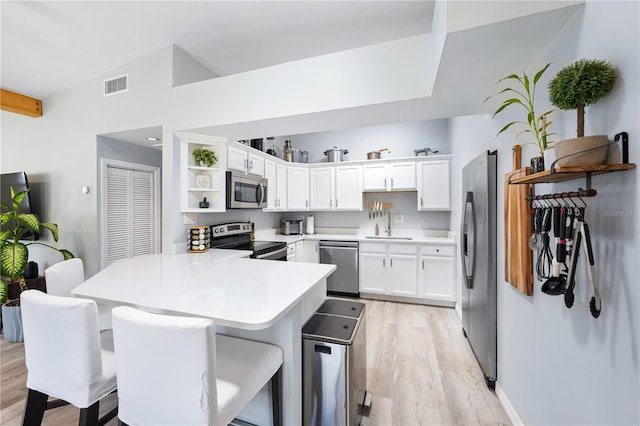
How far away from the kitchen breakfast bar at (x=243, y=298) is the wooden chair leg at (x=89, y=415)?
432 millimetres

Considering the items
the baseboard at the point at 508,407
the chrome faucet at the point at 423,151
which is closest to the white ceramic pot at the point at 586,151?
the baseboard at the point at 508,407

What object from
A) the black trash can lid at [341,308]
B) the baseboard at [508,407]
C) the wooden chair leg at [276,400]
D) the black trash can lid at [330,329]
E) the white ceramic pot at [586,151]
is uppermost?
the white ceramic pot at [586,151]

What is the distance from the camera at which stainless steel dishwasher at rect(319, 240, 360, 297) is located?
13.5 feet

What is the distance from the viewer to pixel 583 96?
3.01 feet

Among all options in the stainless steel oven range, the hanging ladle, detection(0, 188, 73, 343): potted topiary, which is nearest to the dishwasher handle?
the stainless steel oven range

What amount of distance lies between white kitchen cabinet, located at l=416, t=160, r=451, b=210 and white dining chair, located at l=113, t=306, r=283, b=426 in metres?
3.73

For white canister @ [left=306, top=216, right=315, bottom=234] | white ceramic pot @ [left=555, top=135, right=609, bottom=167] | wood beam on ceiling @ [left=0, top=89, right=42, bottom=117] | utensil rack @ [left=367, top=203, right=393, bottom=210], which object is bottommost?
white canister @ [left=306, top=216, right=315, bottom=234]

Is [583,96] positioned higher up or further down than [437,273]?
higher up

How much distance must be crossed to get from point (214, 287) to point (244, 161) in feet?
7.07

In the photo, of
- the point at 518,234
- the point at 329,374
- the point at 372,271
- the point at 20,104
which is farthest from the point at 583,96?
the point at 20,104

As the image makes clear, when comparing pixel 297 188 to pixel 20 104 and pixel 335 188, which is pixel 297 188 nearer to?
pixel 335 188

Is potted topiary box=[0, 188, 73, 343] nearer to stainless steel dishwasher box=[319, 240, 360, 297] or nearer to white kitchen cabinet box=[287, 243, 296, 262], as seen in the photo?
white kitchen cabinet box=[287, 243, 296, 262]

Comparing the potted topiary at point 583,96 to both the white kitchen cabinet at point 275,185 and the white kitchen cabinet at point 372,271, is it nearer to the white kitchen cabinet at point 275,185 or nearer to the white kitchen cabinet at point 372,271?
the white kitchen cabinet at point 372,271

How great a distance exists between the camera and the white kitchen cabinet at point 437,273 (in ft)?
11.9
